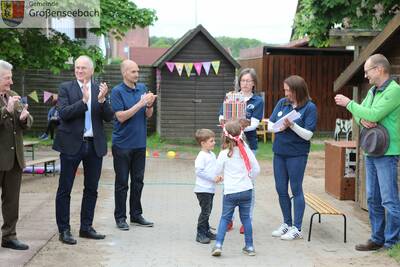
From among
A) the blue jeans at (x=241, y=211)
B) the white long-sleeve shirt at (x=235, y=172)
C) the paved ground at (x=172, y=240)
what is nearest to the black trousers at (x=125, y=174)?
the paved ground at (x=172, y=240)

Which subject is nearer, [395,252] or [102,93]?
[395,252]

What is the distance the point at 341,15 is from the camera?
12.9 metres

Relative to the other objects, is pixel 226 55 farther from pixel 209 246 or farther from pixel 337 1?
pixel 209 246

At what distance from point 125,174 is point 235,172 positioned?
1585 mm

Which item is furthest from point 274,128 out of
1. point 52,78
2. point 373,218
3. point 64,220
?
point 52,78

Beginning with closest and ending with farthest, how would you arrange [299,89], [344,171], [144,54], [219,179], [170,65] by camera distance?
[219,179] → [299,89] → [344,171] → [170,65] → [144,54]

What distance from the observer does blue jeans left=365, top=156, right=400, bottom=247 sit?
6270 millimetres

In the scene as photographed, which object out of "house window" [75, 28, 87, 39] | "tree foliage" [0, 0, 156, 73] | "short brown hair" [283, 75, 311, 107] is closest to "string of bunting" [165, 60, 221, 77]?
"house window" [75, 28, 87, 39]

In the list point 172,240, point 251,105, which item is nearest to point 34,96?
point 251,105

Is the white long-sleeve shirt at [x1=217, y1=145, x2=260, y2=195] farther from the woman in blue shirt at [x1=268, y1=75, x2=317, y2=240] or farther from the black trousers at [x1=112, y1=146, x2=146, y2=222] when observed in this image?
the black trousers at [x1=112, y1=146, x2=146, y2=222]

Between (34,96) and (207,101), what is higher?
(34,96)

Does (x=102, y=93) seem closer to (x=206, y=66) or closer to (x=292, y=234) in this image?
(x=292, y=234)

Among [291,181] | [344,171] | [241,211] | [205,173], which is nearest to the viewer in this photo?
[241,211]

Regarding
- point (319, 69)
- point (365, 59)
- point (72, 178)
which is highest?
point (365, 59)
